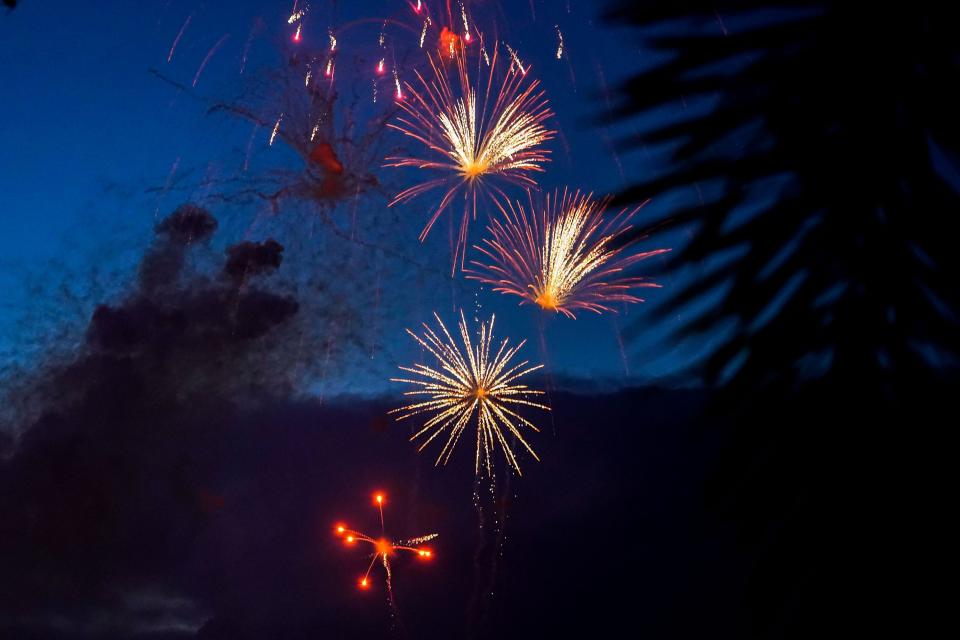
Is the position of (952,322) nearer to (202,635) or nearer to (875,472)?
(875,472)

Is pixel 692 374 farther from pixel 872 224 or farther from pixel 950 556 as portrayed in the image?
pixel 950 556

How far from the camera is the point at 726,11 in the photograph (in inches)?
101

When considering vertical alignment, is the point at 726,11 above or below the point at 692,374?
above

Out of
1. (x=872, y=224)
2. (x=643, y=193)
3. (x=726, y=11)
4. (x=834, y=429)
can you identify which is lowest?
(x=834, y=429)

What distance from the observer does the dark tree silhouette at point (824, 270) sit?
1.98 metres

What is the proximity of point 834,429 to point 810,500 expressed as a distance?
244mm

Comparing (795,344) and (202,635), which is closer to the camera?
(795,344)

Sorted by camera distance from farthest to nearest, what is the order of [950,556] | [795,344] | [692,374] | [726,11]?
[726,11] < [692,374] < [795,344] < [950,556]

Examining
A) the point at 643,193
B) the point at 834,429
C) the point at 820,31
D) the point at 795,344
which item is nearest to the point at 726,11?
the point at 820,31

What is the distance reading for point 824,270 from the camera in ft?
7.14

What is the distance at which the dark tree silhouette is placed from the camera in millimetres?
1978

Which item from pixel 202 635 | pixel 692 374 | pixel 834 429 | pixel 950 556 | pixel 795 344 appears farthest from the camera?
pixel 202 635

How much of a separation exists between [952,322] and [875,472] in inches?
17.8

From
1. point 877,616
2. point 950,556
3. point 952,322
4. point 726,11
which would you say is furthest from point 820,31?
point 877,616
